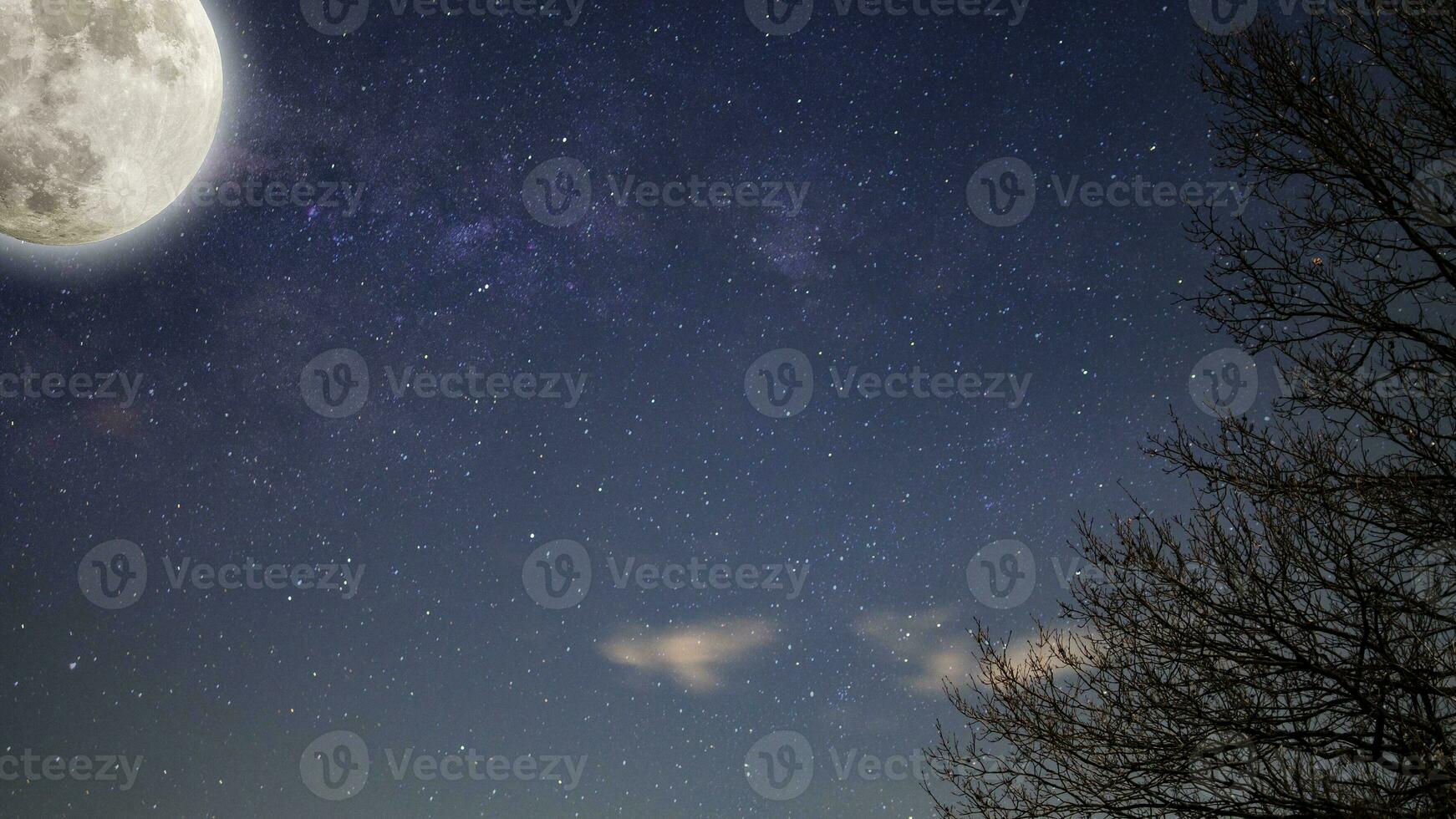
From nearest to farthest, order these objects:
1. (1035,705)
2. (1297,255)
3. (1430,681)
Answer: (1430,681) → (1297,255) → (1035,705)

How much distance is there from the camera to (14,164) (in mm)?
10156

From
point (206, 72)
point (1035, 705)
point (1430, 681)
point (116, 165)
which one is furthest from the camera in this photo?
point (206, 72)

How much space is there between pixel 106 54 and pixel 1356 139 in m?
12.5

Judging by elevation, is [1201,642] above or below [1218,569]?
below

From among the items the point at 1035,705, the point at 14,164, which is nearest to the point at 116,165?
the point at 14,164

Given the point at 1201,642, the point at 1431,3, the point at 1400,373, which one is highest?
the point at 1431,3

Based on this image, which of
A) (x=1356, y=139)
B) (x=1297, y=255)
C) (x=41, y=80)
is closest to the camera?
(x=1356, y=139)

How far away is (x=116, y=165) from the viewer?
1075cm

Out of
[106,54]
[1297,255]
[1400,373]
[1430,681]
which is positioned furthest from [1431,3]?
[106,54]

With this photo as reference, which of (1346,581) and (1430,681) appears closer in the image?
(1430,681)

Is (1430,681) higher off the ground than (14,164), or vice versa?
(14,164)

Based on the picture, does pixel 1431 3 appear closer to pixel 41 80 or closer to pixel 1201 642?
pixel 1201 642

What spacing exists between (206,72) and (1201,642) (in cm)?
1331

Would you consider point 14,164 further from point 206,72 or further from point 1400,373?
point 1400,373
